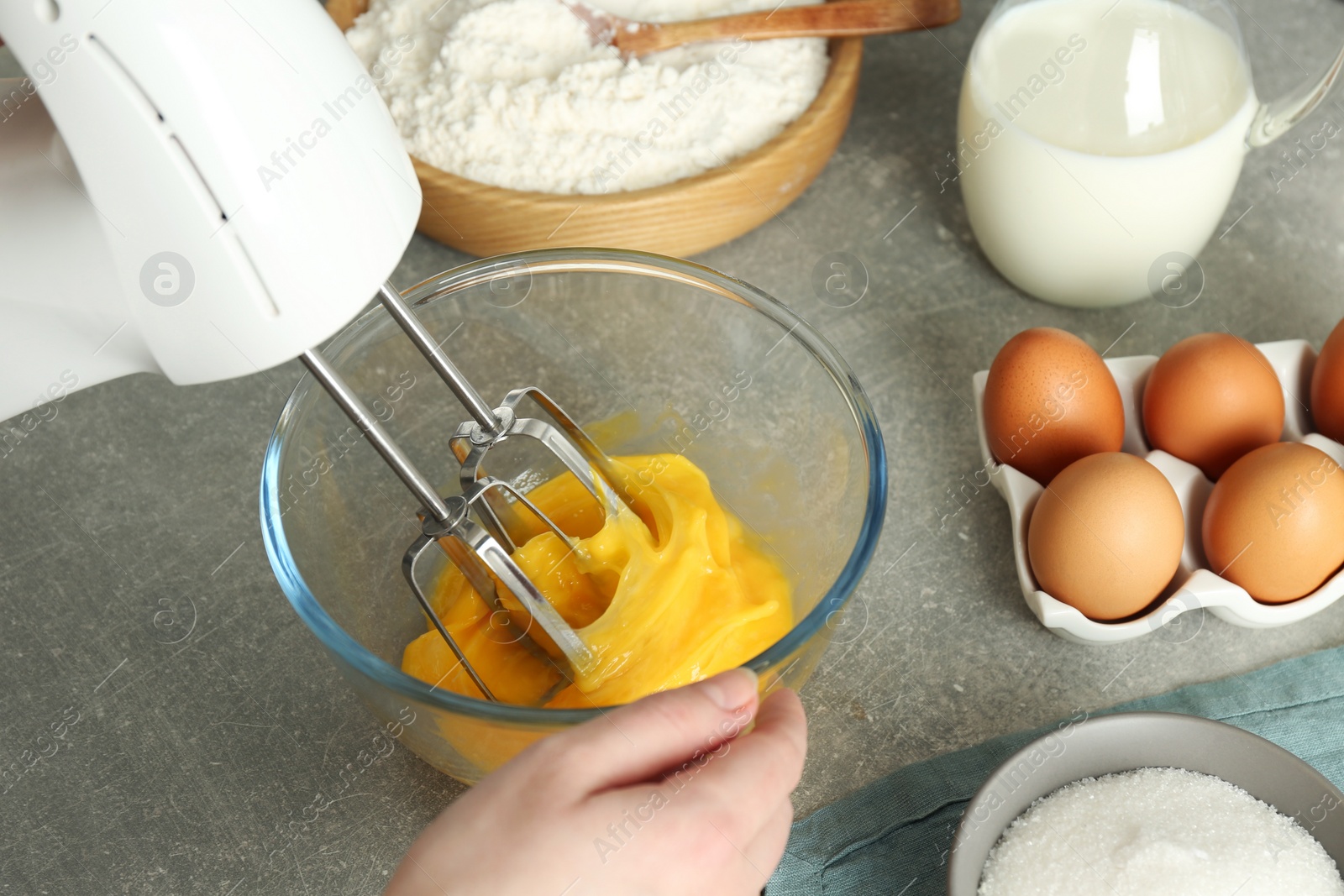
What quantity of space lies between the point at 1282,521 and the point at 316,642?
2.05 ft

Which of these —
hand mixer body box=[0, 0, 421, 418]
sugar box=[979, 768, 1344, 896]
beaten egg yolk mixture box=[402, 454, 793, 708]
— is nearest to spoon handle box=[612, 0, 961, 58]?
beaten egg yolk mixture box=[402, 454, 793, 708]

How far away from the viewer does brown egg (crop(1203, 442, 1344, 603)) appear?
0.64m

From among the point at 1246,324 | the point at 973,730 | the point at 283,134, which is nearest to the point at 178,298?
the point at 283,134

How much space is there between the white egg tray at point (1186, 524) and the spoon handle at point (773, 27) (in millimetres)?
367

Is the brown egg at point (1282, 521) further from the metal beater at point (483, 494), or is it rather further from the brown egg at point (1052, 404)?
the metal beater at point (483, 494)

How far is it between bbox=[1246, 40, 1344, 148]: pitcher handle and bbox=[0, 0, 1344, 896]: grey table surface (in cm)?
17

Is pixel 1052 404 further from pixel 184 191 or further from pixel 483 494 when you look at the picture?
pixel 184 191

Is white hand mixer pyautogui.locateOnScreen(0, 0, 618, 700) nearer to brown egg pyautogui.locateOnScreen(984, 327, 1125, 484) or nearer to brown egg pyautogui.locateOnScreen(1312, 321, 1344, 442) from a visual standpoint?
brown egg pyautogui.locateOnScreen(984, 327, 1125, 484)

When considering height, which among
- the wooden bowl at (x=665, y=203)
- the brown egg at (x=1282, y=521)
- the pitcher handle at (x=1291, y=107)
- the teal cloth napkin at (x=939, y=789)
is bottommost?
the teal cloth napkin at (x=939, y=789)

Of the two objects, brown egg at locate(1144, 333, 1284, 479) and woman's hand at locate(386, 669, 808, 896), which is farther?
brown egg at locate(1144, 333, 1284, 479)

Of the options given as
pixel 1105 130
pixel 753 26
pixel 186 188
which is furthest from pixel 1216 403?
pixel 186 188

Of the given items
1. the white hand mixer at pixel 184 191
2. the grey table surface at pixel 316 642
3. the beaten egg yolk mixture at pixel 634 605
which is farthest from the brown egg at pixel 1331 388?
the white hand mixer at pixel 184 191

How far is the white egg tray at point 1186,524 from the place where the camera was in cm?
66

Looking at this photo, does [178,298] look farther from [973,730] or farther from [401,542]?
[973,730]
